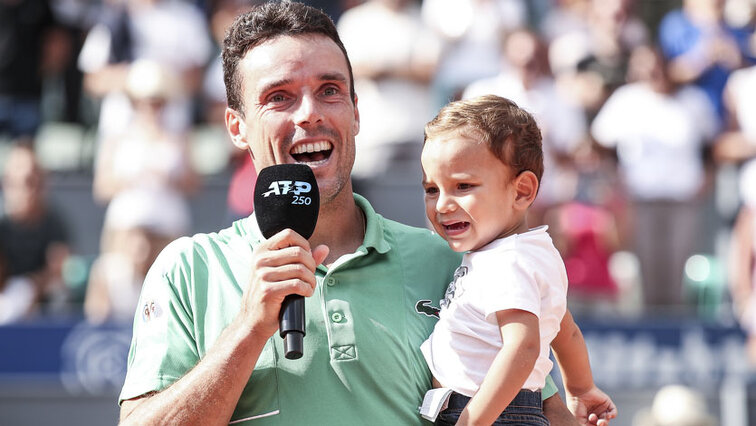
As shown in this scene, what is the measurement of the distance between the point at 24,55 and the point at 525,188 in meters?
7.39

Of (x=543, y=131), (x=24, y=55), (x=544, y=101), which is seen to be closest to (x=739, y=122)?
(x=544, y=101)

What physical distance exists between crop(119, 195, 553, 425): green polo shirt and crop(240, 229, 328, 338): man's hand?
0.16 meters

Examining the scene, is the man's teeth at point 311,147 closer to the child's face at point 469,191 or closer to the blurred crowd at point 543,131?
the child's face at point 469,191

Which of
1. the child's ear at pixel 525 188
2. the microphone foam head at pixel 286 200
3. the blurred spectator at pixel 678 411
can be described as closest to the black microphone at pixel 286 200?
the microphone foam head at pixel 286 200

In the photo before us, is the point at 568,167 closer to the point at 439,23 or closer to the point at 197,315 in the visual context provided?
the point at 439,23

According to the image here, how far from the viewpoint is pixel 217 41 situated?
9.55m

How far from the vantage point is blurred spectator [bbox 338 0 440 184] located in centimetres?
840

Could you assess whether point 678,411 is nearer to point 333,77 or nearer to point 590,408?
point 590,408

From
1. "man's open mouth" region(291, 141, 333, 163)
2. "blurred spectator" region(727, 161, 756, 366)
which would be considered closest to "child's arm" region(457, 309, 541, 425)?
"man's open mouth" region(291, 141, 333, 163)

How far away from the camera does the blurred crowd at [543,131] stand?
26.9 feet

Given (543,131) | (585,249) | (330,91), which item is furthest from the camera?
(585,249)

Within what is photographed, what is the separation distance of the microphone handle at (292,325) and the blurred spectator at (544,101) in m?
5.36

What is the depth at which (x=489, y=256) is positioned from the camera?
2.94 meters

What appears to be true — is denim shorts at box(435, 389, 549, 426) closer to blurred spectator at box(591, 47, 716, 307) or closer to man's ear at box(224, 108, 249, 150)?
man's ear at box(224, 108, 249, 150)
